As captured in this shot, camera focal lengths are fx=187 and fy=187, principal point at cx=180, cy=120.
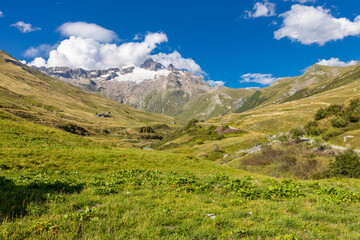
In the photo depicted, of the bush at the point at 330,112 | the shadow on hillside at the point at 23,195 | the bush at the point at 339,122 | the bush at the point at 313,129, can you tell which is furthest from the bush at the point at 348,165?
the bush at the point at 330,112

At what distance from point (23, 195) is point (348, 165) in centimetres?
3897

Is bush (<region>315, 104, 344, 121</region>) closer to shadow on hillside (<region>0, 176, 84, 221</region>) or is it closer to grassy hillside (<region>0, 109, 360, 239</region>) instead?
grassy hillside (<region>0, 109, 360, 239</region>)

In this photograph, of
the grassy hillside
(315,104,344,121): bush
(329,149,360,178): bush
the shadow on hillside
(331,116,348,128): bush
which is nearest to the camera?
the grassy hillside

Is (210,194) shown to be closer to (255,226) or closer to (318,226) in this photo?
(255,226)

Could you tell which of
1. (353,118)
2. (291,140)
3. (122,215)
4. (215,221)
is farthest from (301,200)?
(353,118)

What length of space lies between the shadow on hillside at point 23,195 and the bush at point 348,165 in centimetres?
3602

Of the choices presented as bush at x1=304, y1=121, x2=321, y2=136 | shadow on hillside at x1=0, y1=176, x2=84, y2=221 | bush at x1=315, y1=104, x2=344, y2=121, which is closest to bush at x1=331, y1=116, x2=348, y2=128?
bush at x1=304, y1=121, x2=321, y2=136

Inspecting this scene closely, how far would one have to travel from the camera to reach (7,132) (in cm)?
2772

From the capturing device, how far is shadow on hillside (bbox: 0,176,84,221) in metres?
7.52

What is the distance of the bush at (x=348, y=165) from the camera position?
28261mm

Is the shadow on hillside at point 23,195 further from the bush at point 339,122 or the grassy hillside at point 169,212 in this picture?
the bush at point 339,122

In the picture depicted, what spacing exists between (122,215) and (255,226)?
18.6ft

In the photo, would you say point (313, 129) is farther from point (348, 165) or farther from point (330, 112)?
point (348, 165)

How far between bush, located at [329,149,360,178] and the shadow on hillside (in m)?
36.0
